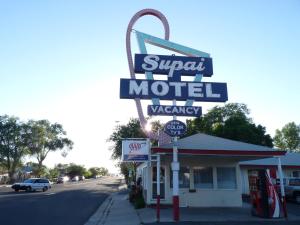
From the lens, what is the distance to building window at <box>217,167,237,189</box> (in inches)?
862

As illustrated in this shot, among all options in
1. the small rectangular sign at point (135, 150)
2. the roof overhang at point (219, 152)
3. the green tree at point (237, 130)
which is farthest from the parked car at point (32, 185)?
the roof overhang at point (219, 152)

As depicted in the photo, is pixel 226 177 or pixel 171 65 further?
pixel 226 177

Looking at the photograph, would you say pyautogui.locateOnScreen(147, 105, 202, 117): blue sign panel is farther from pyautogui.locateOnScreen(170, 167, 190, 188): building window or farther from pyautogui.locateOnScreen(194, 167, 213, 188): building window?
pyautogui.locateOnScreen(194, 167, 213, 188): building window

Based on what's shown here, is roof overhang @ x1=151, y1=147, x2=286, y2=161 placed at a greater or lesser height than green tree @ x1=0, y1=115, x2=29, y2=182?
lesser

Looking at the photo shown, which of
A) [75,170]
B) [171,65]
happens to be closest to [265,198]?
[171,65]

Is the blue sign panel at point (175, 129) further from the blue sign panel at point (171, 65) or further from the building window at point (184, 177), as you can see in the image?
the building window at point (184, 177)

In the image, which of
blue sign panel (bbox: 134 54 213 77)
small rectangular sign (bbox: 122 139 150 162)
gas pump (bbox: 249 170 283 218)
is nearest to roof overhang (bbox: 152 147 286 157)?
gas pump (bbox: 249 170 283 218)

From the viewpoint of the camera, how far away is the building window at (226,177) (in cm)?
2191

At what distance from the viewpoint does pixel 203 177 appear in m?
22.0

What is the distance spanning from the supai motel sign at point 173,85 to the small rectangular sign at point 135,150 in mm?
2597

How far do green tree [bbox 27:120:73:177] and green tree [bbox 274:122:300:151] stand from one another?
2192 inches

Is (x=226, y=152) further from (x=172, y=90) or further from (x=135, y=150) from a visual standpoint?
(x=135, y=150)

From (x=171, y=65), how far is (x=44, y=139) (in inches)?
2903

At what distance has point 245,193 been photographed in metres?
32.0
